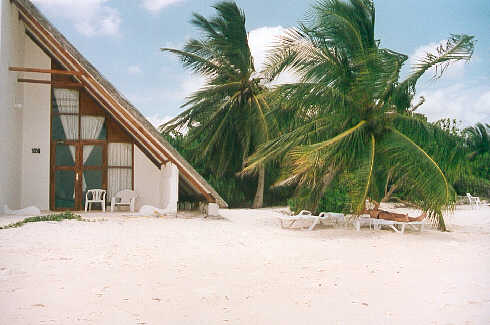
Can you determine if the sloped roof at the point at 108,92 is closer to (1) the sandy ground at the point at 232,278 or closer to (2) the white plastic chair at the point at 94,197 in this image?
(2) the white plastic chair at the point at 94,197

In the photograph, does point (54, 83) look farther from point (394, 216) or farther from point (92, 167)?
point (394, 216)

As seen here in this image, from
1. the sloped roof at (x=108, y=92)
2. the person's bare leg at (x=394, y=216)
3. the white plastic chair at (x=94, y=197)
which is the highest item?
the sloped roof at (x=108, y=92)

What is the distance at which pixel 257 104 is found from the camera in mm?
14766

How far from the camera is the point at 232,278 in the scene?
4.45 meters

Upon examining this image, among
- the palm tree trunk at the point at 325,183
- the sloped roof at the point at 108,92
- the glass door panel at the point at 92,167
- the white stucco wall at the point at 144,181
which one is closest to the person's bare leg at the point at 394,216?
the palm tree trunk at the point at 325,183

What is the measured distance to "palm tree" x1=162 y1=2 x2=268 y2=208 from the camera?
50.4ft

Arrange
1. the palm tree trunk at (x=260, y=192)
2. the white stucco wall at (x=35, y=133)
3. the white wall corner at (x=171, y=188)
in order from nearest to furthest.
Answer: the white wall corner at (x=171, y=188) → the white stucco wall at (x=35, y=133) → the palm tree trunk at (x=260, y=192)

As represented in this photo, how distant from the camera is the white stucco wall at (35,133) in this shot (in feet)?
36.3

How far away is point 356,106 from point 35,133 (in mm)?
7865

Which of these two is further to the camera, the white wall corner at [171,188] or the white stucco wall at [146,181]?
the white stucco wall at [146,181]

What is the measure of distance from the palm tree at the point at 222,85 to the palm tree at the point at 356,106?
635cm

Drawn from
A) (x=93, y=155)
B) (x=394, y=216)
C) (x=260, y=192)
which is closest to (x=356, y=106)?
(x=394, y=216)

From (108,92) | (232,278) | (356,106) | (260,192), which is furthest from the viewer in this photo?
(260,192)

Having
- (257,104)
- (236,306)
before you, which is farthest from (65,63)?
(236,306)
